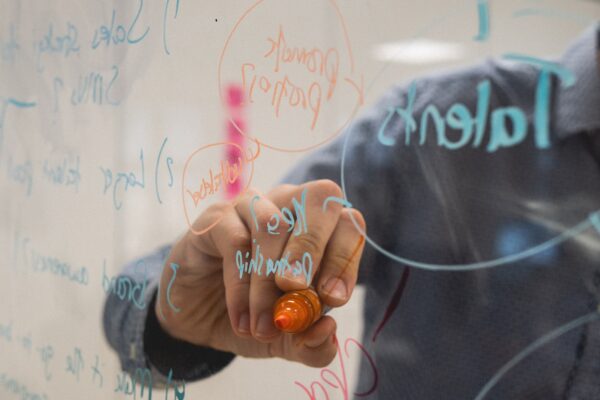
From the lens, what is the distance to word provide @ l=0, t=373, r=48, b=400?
3.18ft

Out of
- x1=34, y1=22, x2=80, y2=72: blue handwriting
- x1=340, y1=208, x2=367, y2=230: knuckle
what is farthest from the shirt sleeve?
x1=34, y1=22, x2=80, y2=72: blue handwriting

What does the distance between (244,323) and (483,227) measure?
0.24m

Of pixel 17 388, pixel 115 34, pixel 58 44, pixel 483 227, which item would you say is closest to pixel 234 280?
pixel 483 227

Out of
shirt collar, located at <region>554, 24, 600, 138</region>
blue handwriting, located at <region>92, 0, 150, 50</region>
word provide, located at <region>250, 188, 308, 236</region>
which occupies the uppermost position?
shirt collar, located at <region>554, 24, 600, 138</region>

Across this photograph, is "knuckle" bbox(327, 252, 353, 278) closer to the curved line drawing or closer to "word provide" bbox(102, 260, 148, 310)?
the curved line drawing

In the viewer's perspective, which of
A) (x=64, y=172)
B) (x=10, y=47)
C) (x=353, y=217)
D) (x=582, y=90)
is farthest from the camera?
(x=10, y=47)

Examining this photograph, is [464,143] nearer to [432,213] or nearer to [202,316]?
[432,213]

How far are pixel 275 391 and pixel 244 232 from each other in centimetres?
14

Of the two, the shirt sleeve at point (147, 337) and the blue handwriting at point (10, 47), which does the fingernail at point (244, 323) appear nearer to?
the shirt sleeve at point (147, 337)

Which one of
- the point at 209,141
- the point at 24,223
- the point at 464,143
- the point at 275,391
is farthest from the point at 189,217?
the point at 24,223

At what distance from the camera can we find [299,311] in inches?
19.6

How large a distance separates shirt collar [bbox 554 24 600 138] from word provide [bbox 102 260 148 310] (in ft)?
1.62

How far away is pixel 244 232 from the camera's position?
22.5 inches

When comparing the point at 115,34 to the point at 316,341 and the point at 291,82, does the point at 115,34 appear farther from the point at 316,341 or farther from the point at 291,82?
the point at 316,341
